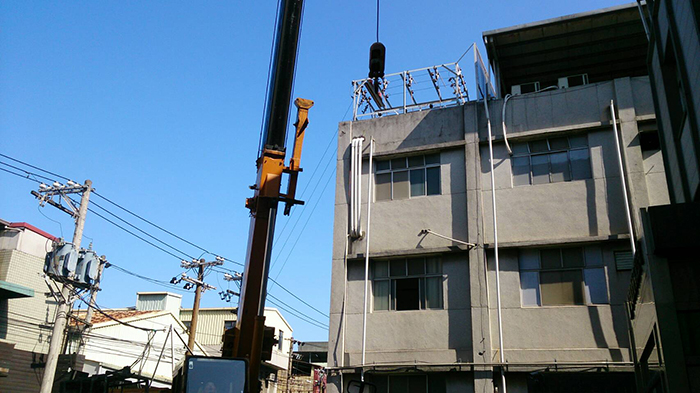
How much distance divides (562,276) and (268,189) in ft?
28.9

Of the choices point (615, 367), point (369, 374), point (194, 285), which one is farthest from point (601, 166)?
point (194, 285)

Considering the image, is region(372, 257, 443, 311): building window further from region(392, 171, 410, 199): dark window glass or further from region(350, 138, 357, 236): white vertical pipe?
region(392, 171, 410, 199): dark window glass

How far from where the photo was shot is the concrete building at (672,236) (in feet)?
27.7

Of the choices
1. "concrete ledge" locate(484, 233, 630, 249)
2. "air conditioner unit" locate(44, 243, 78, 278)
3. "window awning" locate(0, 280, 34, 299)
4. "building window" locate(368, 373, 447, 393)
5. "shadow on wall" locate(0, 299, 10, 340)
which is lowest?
"building window" locate(368, 373, 447, 393)

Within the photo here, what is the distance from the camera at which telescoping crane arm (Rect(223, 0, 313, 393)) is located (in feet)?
45.7

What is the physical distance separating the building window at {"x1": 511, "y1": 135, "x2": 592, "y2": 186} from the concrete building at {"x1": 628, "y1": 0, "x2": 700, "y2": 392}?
13.3 ft

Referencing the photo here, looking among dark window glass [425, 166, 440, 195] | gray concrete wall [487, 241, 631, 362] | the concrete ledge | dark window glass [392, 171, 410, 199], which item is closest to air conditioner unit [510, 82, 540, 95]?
dark window glass [425, 166, 440, 195]

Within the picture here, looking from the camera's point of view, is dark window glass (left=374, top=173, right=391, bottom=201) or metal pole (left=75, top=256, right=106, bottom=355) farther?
metal pole (left=75, top=256, right=106, bottom=355)

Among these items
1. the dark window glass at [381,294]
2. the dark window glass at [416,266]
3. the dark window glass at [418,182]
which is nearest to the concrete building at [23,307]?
the dark window glass at [381,294]

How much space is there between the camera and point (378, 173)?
2084 cm

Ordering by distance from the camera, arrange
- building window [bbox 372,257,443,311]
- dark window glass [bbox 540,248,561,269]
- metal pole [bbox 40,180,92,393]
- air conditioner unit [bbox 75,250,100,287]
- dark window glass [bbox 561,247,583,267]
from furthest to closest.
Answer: air conditioner unit [bbox 75,250,100,287] → metal pole [bbox 40,180,92,393] → building window [bbox 372,257,443,311] → dark window glass [bbox 540,248,561,269] → dark window glass [bbox 561,247,583,267]

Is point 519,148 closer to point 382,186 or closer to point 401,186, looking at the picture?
point 401,186

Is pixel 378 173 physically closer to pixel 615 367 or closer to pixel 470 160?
pixel 470 160

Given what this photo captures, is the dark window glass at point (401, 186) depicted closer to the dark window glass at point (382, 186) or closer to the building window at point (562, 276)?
the dark window glass at point (382, 186)
